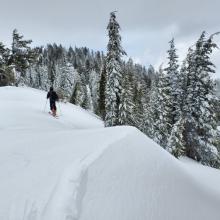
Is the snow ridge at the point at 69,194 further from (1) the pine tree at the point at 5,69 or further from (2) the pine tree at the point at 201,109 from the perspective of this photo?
(1) the pine tree at the point at 5,69

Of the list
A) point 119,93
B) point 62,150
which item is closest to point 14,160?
point 62,150

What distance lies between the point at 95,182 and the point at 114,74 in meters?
25.6

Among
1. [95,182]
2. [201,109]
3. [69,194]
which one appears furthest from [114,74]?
[69,194]

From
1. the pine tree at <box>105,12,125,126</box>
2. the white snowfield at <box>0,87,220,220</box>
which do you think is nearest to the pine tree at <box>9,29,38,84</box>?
the pine tree at <box>105,12,125,126</box>

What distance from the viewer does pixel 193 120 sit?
3138 centimetres

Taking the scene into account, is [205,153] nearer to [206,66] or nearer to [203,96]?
[203,96]

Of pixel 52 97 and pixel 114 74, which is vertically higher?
pixel 114 74

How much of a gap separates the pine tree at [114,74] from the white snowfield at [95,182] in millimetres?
21446

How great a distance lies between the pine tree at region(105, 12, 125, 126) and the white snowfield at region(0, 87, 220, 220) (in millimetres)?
21446

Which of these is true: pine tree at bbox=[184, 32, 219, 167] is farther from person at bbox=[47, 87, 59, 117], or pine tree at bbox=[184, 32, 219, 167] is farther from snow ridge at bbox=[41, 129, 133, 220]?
snow ridge at bbox=[41, 129, 133, 220]

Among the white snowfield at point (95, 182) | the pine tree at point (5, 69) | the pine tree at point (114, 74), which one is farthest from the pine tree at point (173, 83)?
the white snowfield at point (95, 182)

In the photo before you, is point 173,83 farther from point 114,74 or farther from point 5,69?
point 5,69

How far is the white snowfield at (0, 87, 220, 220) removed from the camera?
4395mm

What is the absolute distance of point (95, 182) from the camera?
201 inches
